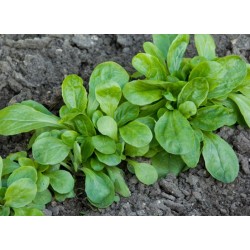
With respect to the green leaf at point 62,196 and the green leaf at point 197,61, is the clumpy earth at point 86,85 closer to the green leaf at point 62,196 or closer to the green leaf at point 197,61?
the green leaf at point 62,196

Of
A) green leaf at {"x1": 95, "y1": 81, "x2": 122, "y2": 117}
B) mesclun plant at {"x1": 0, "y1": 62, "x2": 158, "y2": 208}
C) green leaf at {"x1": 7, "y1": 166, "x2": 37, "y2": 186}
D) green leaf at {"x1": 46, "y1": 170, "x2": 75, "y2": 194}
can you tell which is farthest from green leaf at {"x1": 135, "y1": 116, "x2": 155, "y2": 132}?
green leaf at {"x1": 7, "y1": 166, "x2": 37, "y2": 186}

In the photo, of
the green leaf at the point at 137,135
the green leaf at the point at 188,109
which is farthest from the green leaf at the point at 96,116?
the green leaf at the point at 188,109

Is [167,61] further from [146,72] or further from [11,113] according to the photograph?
[11,113]

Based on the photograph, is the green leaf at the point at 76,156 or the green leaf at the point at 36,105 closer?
the green leaf at the point at 76,156

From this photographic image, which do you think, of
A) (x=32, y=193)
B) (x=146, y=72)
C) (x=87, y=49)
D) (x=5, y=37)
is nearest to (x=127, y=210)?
(x=32, y=193)

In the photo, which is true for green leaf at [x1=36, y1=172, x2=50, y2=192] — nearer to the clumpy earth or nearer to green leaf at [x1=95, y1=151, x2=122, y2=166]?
the clumpy earth

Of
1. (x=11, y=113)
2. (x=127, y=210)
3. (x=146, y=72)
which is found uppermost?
(x=146, y=72)

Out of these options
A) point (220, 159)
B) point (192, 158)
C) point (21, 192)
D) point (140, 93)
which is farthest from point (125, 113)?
point (21, 192)
